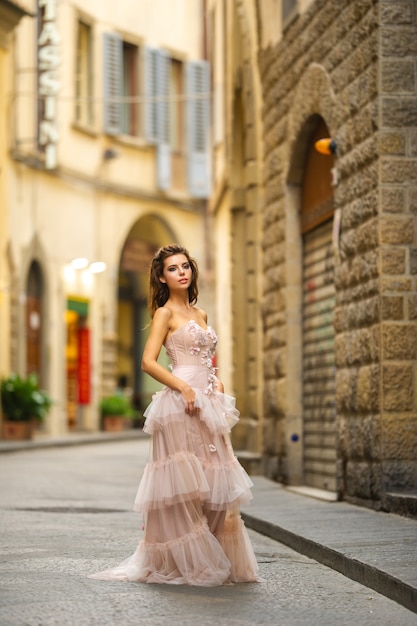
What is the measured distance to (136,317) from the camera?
127ft

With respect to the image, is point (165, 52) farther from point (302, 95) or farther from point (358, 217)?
point (358, 217)

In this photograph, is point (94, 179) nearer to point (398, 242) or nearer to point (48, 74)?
point (48, 74)

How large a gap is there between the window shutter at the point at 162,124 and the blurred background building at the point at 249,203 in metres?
0.05

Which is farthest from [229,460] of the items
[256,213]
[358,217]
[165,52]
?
[165,52]

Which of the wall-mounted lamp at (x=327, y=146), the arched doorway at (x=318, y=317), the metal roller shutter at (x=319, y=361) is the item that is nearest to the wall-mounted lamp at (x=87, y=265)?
the arched doorway at (x=318, y=317)

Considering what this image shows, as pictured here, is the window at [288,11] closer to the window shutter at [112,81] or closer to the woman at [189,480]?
A: the woman at [189,480]

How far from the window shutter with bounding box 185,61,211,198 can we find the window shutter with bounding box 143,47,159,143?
1260mm

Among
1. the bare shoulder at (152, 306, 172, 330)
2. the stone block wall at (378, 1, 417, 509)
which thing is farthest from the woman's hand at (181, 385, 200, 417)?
the stone block wall at (378, 1, 417, 509)

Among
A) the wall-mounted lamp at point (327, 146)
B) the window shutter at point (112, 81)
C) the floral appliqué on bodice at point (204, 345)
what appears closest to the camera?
the floral appliqué on bodice at point (204, 345)

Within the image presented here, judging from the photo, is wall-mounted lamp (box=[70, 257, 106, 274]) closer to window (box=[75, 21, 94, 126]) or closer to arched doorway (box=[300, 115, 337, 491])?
window (box=[75, 21, 94, 126])

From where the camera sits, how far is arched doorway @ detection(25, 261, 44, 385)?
3058cm

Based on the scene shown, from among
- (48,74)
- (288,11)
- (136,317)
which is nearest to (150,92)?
(136,317)

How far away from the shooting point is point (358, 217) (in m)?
11.3

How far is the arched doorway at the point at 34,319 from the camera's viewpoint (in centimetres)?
3058
